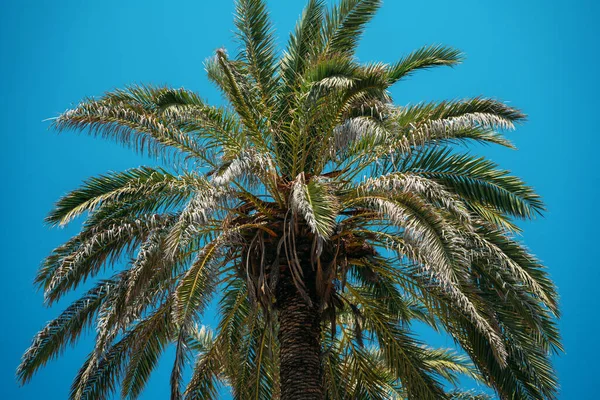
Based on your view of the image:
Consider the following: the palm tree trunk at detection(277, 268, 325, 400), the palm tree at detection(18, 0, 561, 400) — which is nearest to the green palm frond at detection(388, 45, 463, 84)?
the palm tree at detection(18, 0, 561, 400)

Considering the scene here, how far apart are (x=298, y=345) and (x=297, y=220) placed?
2.07 metres

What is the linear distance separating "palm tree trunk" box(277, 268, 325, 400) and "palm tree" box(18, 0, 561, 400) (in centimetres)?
3

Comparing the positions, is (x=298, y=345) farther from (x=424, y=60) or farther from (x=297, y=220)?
(x=424, y=60)

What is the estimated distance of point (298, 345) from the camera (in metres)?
14.2

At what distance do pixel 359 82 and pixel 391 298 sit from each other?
4.39m

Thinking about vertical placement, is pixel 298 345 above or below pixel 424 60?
below

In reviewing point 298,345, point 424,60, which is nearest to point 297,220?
point 298,345

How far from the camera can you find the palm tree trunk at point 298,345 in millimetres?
13953

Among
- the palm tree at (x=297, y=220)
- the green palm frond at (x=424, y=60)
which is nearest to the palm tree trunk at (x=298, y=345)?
the palm tree at (x=297, y=220)

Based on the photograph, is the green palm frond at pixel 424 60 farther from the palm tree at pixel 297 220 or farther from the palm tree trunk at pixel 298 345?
the palm tree trunk at pixel 298 345

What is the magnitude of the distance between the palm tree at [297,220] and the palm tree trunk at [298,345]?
3cm

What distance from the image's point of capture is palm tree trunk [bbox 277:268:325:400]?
45.8 feet

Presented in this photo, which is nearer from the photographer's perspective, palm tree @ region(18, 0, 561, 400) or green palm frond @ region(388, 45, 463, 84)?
palm tree @ region(18, 0, 561, 400)

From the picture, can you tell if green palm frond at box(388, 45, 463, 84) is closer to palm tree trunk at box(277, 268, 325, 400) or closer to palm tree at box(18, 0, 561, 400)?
palm tree at box(18, 0, 561, 400)
